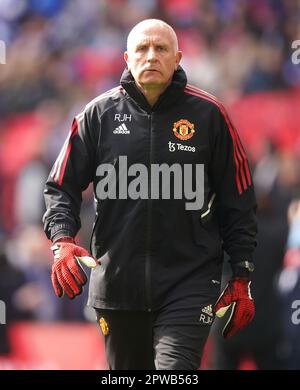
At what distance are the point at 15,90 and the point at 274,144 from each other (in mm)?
3966

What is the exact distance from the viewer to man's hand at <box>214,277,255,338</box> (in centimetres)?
676

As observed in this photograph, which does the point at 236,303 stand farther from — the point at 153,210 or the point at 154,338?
the point at 153,210

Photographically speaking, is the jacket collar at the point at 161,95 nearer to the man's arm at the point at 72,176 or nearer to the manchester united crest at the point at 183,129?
the manchester united crest at the point at 183,129

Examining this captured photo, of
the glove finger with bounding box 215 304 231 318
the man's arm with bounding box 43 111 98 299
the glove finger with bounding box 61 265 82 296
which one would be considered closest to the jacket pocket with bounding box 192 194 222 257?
the glove finger with bounding box 215 304 231 318

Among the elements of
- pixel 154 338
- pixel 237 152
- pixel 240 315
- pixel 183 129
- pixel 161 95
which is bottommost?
pixel 154 338

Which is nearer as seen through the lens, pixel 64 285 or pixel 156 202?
pixel 64 285

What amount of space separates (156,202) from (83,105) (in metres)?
8.01

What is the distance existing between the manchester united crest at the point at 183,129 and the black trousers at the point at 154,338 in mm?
1007

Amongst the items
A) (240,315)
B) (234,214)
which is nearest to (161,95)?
(234,214)

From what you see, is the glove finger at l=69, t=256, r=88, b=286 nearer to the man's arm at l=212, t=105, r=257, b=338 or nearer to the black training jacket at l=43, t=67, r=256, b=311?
the black training jacket at l=43, t=67, r=256, b=311

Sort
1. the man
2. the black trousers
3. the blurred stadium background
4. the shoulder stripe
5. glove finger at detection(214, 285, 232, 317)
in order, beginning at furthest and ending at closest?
1. the blurred stadium background
2. the shoulder stripe
3. glove finger at detection(214, 285, 232, 317)
4. the man
5. the black trousers

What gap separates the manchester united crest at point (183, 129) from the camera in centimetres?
675

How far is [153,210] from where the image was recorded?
6.64 metres

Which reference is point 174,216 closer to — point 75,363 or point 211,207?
point 211,207
